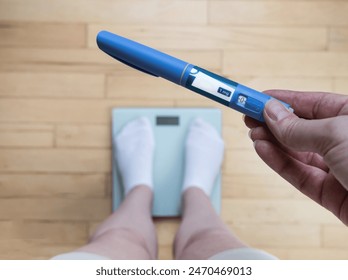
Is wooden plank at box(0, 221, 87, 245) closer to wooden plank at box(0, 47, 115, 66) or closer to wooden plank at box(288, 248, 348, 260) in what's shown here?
wooden plank at box(0, 47, 115, 66)

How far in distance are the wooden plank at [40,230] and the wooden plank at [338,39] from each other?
655 mm

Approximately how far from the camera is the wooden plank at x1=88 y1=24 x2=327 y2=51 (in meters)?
0.91

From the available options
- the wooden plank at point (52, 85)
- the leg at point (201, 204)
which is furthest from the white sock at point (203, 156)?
the wooden plank at point (52, 85)

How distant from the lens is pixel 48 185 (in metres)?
0.92

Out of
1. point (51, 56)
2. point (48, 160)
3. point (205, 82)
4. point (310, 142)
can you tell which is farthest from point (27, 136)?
point (310, 142)

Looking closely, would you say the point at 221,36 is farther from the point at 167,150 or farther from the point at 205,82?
the point at 205,82

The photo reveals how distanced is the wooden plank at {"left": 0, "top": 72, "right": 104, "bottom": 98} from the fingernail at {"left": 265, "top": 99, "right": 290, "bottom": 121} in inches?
19.3

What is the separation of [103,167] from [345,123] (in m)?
0.58

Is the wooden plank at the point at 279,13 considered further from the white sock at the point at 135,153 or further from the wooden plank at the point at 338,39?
the white sock at the point at 135,153

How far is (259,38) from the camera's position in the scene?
92cm

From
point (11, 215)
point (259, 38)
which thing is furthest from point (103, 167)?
point (259, 38)

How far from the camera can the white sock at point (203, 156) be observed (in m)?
0.93

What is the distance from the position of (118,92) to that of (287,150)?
45 cm

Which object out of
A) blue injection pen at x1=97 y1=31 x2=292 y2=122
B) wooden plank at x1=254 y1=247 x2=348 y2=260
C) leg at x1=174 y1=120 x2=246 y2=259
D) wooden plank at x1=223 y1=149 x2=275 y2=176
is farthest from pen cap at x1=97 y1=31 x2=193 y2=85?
wooden plank at x1=254 y1=247 x2=348 y2=260
